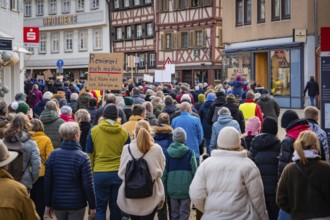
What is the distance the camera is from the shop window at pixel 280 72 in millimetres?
34594

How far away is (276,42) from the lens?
3534cm

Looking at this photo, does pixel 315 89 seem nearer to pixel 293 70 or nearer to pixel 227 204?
pixel 293 70

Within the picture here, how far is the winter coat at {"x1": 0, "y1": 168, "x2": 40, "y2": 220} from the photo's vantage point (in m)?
5.38

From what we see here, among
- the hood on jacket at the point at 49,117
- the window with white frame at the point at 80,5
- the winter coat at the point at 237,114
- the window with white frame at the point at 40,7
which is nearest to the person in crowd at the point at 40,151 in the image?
the hood on jacket at the point at 49,117

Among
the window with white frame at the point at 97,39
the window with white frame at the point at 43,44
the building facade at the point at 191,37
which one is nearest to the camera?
the building facade at the point at 191,37

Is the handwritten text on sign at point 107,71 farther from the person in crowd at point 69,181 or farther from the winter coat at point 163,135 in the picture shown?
the person in crowd at point 69,181

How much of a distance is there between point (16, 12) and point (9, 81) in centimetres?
314

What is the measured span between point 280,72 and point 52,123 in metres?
25.4

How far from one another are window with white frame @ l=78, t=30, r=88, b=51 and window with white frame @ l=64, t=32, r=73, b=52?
121 centimetres

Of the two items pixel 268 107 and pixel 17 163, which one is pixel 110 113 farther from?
pixel 268 107

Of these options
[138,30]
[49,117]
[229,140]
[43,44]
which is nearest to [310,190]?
[229,140]

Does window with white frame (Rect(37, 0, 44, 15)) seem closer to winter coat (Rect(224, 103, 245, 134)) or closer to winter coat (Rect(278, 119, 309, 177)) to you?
winter coat (Rect(224, 103, 245, 134))

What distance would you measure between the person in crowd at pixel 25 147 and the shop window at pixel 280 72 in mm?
26901

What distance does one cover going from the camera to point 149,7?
53812 mm
